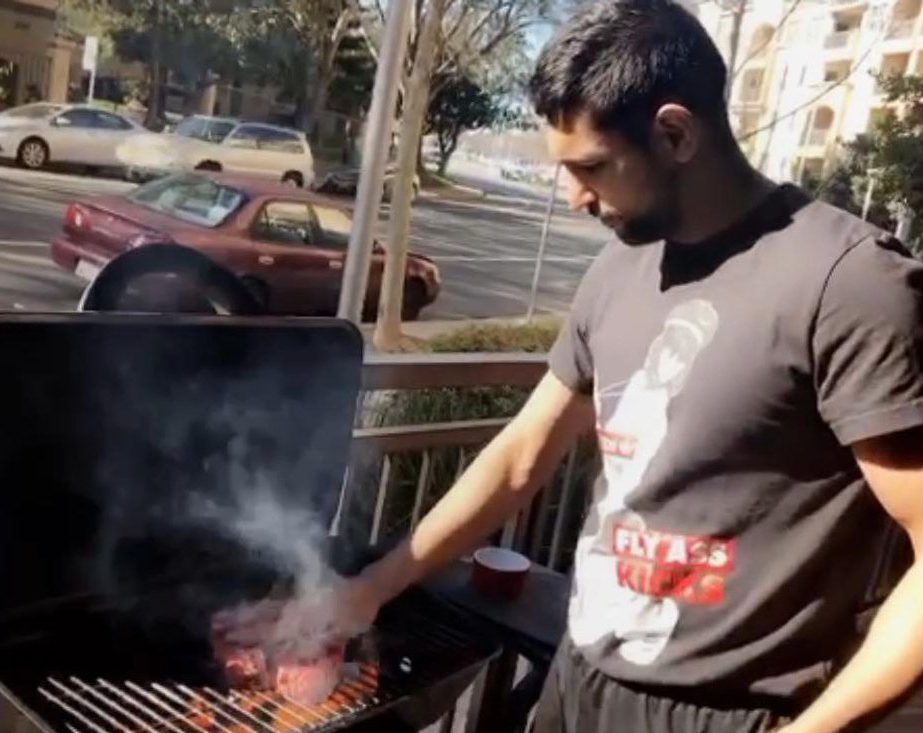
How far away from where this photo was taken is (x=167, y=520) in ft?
4.08

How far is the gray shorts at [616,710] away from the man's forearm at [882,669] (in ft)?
0.58

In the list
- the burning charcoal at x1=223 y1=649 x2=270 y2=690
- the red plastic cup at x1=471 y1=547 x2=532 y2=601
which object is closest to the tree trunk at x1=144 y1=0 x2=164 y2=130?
the red plastic cup at x1=471 y1=547 x2=532 y2=601

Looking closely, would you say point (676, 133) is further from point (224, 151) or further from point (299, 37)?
point (299, 37)

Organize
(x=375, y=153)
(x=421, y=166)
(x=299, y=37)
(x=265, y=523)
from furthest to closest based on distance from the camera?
(x=421, y=166), (x=299, y=37), (x=375, y=153), (x=265, y=523)

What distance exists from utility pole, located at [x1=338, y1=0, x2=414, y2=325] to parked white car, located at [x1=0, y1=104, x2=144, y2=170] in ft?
4.70

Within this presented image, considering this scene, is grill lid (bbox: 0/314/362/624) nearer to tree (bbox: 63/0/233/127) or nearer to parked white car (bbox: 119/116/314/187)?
tree (bbox: 63/0/233/127)

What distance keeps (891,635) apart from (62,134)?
4697 mm

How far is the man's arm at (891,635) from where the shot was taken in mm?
785

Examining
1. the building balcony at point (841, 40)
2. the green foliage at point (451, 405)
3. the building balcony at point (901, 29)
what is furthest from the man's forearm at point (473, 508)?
the building balcony at point (901, 29)

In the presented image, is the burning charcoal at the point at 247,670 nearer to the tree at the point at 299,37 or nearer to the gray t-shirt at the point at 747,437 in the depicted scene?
the gray t-shirt at the point at 747,437

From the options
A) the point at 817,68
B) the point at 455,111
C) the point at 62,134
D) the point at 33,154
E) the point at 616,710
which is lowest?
the point at 616,710

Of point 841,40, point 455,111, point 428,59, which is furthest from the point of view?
point 841,40

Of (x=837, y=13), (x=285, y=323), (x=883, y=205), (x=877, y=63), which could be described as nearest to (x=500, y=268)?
(x=883, y=205)

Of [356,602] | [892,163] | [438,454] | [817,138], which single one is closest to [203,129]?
[438,454]
